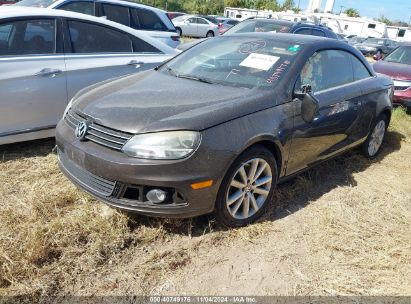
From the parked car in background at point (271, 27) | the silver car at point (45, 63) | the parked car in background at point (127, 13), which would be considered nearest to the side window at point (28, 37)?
the silver car at point (45, 63)

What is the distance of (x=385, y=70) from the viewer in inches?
344

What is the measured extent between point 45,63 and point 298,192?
290 centimetres

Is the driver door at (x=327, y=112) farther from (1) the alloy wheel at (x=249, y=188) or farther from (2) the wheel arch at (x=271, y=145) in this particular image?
(1) the alloy wheel at (x=249, y=188)

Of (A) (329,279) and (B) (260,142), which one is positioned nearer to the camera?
(A) (329,279)

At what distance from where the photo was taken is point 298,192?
4.16 metres

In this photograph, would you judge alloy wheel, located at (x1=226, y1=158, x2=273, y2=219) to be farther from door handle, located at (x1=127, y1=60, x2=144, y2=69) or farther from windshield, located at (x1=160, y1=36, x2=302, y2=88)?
door handle, located at (x1=127, y1=60, x2=144, y2=69)

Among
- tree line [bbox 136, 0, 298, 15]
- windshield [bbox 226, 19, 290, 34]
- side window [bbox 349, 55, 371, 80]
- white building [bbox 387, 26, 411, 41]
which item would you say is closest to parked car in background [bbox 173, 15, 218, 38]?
windshield [bbox 226, 19, 290, 34]

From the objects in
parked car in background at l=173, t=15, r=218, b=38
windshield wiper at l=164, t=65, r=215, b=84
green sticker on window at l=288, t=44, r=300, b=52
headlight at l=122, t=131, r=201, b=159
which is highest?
green sticker on window at l=288, t=44, r=300, b=52

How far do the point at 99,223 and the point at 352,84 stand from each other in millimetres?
2999

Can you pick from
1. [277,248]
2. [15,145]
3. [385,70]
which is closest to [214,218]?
[277,248]

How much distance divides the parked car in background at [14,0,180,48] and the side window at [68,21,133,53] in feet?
7.66

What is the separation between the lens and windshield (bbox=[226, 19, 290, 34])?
9.06 meters

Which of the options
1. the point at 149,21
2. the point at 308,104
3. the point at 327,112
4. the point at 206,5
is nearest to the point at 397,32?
the point at 206,5

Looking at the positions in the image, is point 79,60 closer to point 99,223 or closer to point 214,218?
point 99,223
